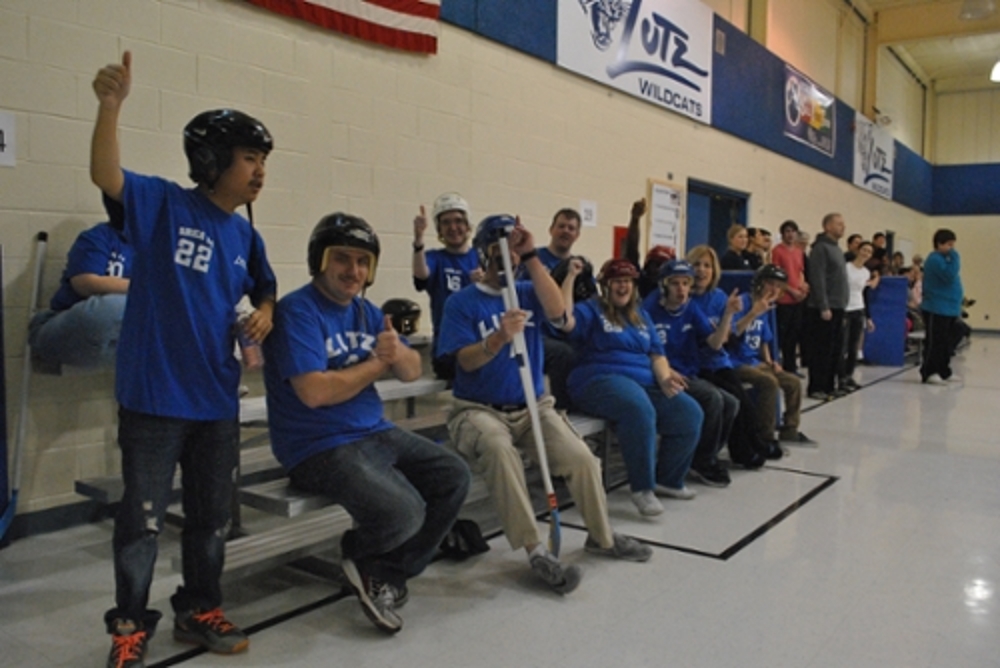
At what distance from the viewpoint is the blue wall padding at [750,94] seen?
9062mm

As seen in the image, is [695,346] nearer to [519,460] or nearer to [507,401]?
[507,401]

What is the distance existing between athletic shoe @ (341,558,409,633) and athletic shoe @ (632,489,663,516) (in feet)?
4.94

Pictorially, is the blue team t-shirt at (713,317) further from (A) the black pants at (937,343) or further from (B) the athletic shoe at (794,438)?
(A) the black pants at (937,343)

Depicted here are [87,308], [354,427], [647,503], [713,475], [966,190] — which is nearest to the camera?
[354,427]

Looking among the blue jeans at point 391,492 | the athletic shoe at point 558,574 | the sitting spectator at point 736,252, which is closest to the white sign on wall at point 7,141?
the blue jeans at point 391,492

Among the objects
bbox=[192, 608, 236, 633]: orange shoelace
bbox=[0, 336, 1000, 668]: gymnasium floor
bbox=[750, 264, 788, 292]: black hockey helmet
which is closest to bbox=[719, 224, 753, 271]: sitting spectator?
bbox=[750, 264, 788, 292]: black hockey helmet

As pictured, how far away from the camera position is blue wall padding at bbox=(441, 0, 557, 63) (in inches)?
208

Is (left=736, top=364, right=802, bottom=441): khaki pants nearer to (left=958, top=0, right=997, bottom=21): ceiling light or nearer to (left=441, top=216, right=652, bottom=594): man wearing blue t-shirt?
(left=441, top=216, right=652, bottom=594): man wearing blue t-shirt

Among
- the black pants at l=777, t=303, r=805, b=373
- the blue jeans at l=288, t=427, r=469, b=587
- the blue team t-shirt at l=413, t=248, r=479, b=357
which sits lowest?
the blue jeans at l=288, t=427, r=469, b=587

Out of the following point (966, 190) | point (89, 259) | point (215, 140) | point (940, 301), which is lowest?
point (940, 301)

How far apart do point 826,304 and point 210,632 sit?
20.6 feet

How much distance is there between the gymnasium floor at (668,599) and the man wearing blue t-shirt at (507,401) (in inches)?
9.7

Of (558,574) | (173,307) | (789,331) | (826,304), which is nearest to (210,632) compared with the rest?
(173,307)

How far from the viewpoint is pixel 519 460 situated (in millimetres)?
2877
